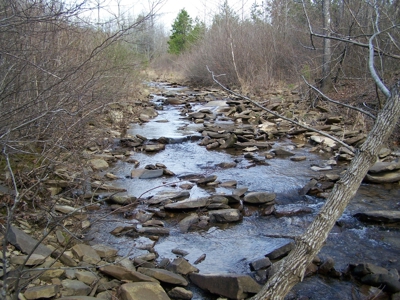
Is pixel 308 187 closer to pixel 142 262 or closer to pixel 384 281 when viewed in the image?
pixel 384 281

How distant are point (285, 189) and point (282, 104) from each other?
7.49 meters

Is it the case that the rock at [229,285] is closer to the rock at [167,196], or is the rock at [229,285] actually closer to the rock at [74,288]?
the rock at [74,288]

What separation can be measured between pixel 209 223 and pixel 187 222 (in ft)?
0.94

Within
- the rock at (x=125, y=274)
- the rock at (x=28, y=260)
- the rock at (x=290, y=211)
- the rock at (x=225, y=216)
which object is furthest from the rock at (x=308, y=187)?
the rock at (x=28, y=260)

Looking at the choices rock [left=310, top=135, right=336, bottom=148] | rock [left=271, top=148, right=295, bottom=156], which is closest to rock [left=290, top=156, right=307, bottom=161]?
rock [left=271, top=148, right=295, bottom=156]

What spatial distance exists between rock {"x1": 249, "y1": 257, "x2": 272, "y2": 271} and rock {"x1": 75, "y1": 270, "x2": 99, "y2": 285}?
156 centimetres

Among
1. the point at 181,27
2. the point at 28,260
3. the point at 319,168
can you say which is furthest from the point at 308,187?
the point at 181,27

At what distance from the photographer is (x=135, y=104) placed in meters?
15.3

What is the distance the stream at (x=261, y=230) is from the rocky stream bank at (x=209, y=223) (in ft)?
0.05

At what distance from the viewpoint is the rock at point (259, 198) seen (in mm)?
5965

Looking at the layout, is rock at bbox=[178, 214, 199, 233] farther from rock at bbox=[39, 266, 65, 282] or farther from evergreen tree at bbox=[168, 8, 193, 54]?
evergreen tree at bbox=[168, 8, 193, 54]

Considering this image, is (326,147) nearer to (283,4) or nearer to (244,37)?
(244,37)

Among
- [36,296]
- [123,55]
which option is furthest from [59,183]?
[123,55]

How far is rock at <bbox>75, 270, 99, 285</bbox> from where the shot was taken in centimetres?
352
